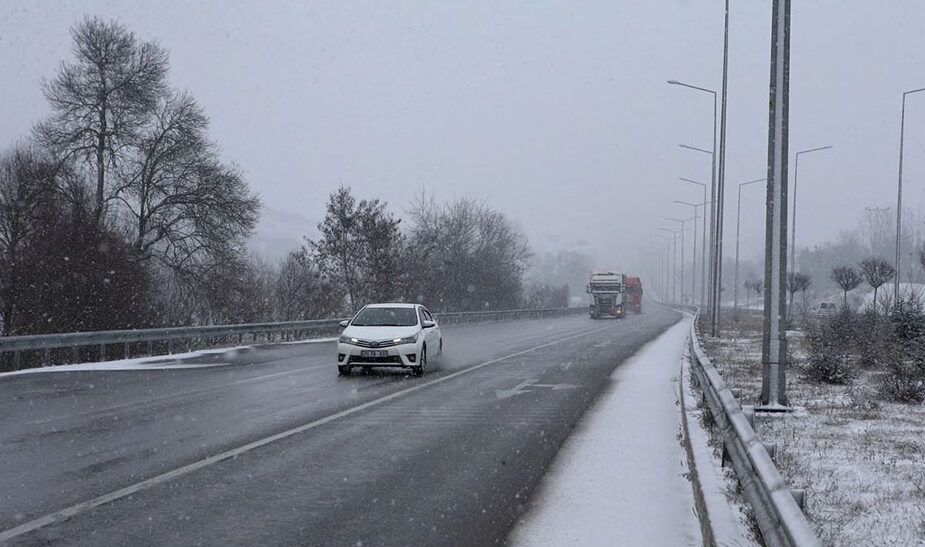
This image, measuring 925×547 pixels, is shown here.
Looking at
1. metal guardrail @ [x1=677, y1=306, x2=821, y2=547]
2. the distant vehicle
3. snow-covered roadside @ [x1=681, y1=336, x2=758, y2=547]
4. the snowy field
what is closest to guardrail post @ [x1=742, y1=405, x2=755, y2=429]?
metal guardrail @ [x1=677, y1=306, x2=821, y2=547]

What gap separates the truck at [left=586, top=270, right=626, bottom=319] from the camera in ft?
210

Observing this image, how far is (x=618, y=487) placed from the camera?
288 inches

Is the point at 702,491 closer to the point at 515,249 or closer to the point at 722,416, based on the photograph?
the point at 722,416

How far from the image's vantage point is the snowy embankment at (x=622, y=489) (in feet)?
18.9

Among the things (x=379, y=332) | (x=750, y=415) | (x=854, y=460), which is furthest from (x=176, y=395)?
(x=854, y=460)

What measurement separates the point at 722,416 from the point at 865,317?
881 inches

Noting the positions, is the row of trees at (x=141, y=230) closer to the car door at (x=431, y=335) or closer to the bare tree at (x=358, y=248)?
the bare tree at (x=358, y=248)

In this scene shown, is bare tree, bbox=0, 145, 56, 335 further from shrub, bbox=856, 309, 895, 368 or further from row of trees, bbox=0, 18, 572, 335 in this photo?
shrub, bbox=856, 309, 895, 368

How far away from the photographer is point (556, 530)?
5875mm

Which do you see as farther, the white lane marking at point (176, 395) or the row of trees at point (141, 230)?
the row of trees at point (141, 230)

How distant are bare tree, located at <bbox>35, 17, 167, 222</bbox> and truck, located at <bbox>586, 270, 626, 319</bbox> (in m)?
37.8

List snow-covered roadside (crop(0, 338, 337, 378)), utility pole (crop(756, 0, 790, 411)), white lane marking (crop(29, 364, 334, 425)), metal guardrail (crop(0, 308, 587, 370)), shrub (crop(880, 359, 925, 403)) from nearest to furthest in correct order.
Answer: white lane marking (crop(29, 364, 334, 425))
utility pole (crop(756, 0, 790, 411))
shrub (crop(880, 359, 925, 403))
metal guardrail (crop(0, 308, 587, 370))
snow-covered roadside (crop(0, 338, 337, 378))

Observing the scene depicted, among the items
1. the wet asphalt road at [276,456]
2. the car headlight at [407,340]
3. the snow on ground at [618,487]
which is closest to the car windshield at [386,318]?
the car headlight at [407,340]

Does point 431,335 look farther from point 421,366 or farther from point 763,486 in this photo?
point 763,486
